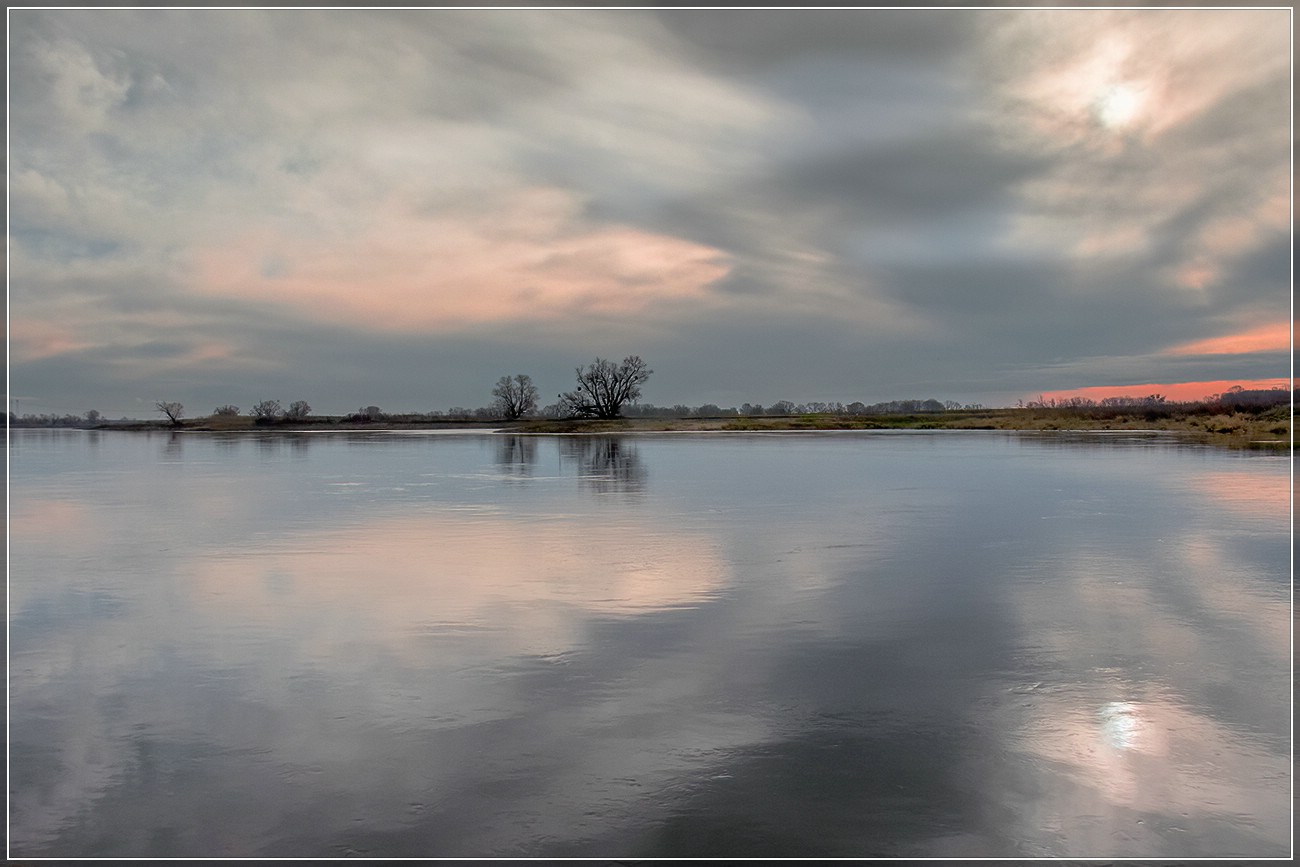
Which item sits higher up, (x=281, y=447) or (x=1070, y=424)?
(x=1070, y=424)

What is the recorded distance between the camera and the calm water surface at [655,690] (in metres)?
5.38

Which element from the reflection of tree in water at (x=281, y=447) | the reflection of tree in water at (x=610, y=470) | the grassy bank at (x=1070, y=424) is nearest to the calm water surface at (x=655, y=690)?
the reflection of tree in water at (x=610, y=470)

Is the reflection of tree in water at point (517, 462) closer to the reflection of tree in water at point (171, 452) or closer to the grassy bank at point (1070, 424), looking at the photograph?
the reflection of tree in water at point (171, 452)

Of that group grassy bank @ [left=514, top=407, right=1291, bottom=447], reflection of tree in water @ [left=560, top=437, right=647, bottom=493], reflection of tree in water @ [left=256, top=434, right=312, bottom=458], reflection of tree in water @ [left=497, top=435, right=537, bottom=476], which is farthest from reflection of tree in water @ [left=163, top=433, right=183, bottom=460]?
grassy bank @ [left=514, top=407, right=1291, bottom=447]

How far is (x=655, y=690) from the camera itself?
7770 millimetres

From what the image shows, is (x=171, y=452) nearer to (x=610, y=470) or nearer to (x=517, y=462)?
(x=517, y=462)

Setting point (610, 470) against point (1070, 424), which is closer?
point (610, 470)

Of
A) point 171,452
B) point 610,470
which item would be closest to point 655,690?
point 610,470

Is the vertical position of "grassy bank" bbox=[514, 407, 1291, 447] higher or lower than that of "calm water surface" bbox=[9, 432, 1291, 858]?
higher

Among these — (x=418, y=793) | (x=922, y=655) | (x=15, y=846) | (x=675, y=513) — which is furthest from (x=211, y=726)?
(x=675, y=513)

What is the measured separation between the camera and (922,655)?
873cm

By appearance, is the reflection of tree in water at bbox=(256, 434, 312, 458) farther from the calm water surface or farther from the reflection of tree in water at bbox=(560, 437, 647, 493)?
the calm water surface

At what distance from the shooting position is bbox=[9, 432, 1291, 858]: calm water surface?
17.6 feet

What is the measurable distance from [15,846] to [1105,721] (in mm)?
7697
